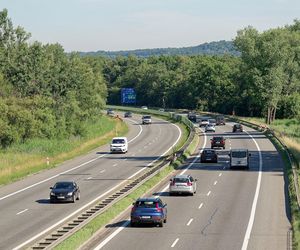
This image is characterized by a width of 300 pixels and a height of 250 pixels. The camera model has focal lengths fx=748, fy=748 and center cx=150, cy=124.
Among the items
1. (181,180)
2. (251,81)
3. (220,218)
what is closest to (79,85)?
(251,81)

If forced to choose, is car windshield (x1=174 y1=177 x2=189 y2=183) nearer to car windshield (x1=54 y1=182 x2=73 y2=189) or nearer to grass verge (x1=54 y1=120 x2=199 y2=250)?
grass verge (x1=54 y1=120 x2=199 y2=250)

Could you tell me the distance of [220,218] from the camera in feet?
123

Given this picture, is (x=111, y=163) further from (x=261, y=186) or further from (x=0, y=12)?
(x=0, y=12)

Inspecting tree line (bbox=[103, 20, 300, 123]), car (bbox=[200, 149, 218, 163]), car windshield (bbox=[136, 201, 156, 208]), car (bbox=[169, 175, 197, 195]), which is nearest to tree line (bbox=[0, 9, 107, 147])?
car (bbox=[200, 149, 218, 163])

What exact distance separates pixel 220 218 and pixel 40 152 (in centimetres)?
4380

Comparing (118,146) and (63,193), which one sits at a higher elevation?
(63,193)

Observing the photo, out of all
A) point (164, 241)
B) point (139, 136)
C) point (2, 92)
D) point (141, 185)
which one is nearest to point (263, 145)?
point (139, 136)

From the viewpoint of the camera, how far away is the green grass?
206ft

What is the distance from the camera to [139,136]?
357 ft

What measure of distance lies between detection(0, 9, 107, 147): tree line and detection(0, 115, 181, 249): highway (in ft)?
26.4

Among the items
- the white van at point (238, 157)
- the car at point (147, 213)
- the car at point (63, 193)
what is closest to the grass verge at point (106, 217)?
the car at point (147, 213)

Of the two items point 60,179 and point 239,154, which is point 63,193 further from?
point 239,154

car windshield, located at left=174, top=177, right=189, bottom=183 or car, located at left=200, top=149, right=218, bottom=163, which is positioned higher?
car windshield, located at left=174, top=177, right=189, bottom=183

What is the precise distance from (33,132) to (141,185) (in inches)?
1520
